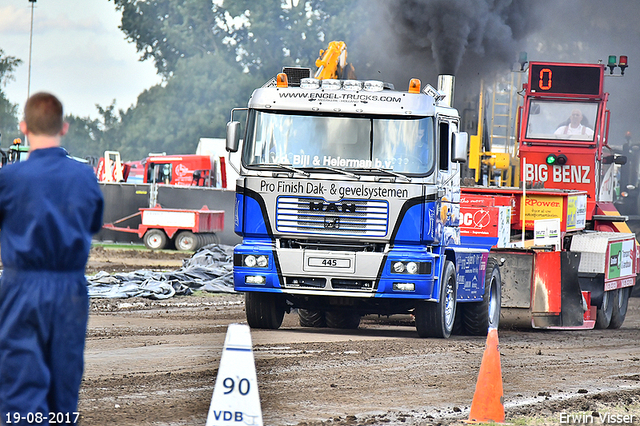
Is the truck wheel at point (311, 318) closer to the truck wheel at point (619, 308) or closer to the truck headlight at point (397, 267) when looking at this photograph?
the truck headlight at point (397, 267)

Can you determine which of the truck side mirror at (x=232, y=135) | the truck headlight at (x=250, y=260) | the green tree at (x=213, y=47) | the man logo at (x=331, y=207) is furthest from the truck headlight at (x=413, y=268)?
the green tree at (x=213, y=47)

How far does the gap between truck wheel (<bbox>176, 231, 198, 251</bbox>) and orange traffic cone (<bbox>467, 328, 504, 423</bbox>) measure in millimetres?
22781

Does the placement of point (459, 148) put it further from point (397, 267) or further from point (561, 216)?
point (561, 216)

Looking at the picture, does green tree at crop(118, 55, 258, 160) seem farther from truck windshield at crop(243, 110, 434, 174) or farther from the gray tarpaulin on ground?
truck windshield at crop(243, 110, 434, 174)

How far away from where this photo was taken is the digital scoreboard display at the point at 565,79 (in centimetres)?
1878

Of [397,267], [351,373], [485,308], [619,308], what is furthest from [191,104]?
[351,373]

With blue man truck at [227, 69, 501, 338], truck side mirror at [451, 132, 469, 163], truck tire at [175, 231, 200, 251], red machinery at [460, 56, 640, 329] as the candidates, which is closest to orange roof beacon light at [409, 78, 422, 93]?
blue man truck at [227, 69, 501, 338]

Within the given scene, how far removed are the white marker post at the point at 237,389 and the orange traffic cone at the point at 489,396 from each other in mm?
2127

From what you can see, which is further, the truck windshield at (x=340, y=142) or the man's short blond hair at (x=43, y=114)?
the truck windshield at (x=340, y=142)

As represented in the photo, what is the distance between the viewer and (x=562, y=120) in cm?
1889

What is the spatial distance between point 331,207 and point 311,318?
303 cm

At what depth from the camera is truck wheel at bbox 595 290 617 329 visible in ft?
53.2

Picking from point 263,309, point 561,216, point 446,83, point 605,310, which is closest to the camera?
point 263,309

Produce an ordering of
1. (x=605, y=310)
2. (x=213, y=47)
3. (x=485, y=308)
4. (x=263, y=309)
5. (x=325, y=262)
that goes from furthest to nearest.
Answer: (x=213, y=47) < (x=605, y=310) < (x=485, y=308) < (x=263, y=309) < (x=325, y=262)
